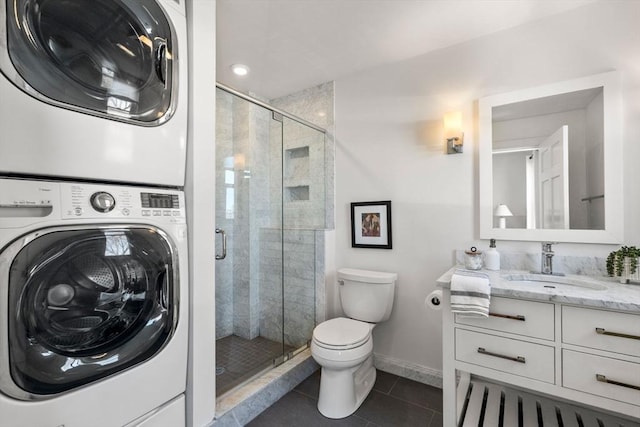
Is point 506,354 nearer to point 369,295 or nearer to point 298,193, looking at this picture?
point 369,295

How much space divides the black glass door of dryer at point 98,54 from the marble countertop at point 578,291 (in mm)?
1583

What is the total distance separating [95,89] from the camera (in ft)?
3.34

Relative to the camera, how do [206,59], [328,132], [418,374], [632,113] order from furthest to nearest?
[328,132]
[418,374]
[632,113]
[206,59]

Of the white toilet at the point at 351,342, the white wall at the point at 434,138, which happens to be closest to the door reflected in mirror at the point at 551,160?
the white wall at the point at 434,138

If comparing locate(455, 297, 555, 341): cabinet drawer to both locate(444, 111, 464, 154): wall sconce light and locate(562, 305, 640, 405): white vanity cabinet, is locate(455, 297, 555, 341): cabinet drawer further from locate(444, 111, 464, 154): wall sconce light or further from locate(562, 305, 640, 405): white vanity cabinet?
locate(444, 111, 464, 154): wall sconce light

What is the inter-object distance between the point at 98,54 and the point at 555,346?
6.96 feet

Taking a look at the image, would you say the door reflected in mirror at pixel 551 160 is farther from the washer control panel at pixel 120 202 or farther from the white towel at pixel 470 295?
the washer control panel at pixel 120 202

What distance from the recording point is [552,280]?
5.27ft

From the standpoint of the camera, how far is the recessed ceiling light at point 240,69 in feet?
7.57

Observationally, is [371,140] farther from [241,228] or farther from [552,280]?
[552,280]

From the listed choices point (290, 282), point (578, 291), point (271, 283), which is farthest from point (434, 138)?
point (271, 283)

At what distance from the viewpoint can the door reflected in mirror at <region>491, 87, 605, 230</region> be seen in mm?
1651

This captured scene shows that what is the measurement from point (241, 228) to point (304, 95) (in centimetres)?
138

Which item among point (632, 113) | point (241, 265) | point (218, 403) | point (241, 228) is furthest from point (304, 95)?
point (218, 403)
